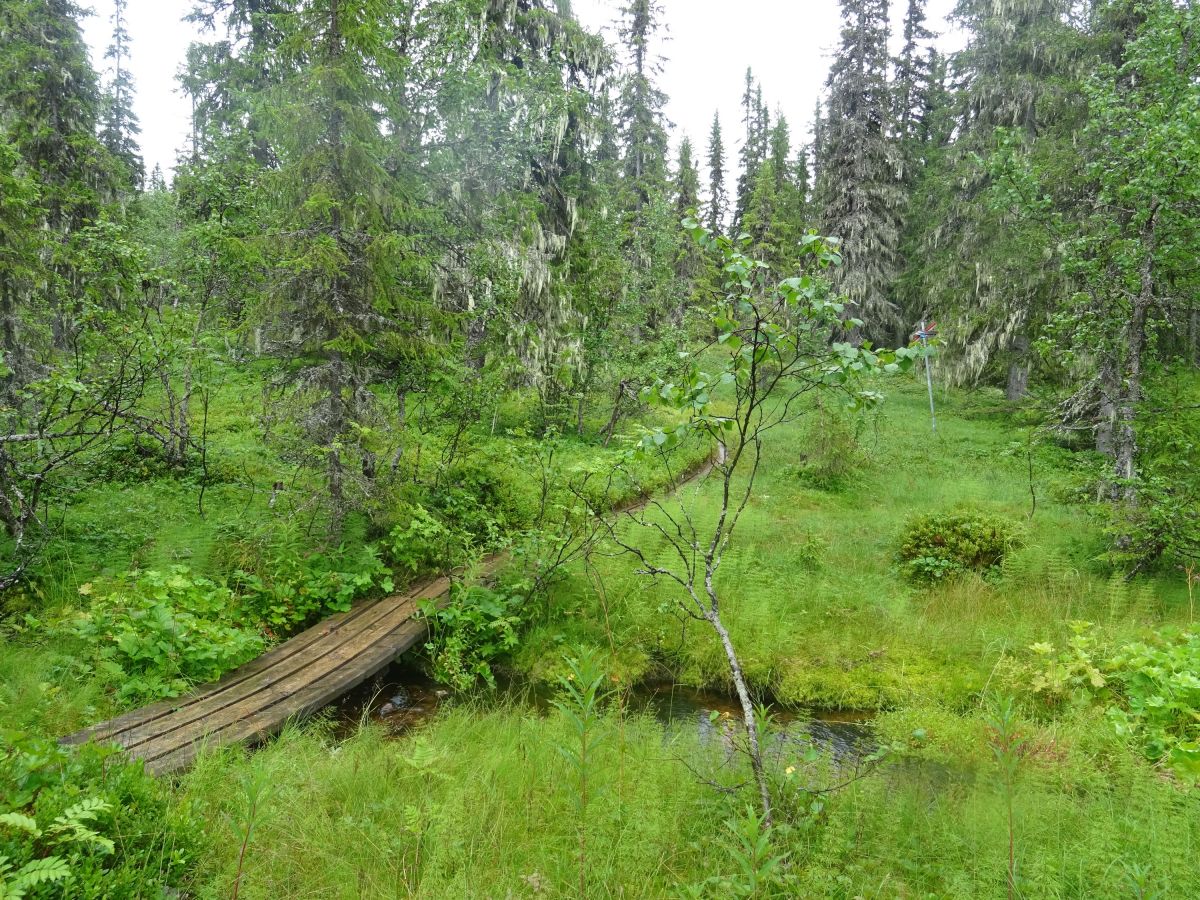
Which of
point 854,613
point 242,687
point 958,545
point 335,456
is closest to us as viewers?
point 242,687

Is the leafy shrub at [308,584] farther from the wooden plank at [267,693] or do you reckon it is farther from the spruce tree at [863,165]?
the spruce tree at [863,165]

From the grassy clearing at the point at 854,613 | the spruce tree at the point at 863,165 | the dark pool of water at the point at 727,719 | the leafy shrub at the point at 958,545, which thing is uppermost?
the spruce tree at the point at 863,165

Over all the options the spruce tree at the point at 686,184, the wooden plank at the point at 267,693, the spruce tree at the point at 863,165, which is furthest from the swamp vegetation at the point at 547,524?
the spruce tree at the point at 686,184

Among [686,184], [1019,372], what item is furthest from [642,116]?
[1019,372]

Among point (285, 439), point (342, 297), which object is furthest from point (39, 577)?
point (342, 297)

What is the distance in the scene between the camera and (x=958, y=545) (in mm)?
9141

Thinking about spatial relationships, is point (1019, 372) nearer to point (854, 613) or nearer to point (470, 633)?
point (854, 613)

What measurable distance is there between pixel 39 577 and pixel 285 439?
2738 millimetres

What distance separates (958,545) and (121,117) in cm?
4346

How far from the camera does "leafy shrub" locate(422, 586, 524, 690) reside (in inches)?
262

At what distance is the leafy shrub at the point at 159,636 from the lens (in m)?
5.26

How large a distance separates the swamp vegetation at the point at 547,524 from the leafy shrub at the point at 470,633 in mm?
59

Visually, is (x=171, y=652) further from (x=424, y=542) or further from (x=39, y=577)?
(x=424, y=542)

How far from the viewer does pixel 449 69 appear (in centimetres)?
1119
